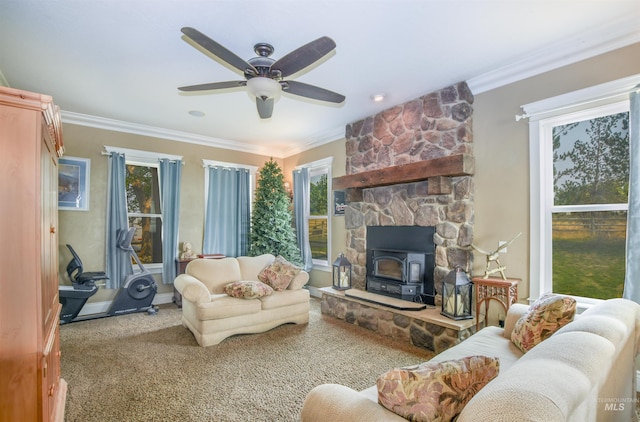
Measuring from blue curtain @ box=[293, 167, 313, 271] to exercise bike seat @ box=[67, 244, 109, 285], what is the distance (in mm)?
3060

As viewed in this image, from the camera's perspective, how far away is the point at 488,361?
1208 millimetres

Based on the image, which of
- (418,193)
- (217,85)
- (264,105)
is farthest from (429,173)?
(217,85)

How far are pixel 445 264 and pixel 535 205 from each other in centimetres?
110

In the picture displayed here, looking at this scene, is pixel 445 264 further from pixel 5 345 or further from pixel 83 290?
pixel 83 290

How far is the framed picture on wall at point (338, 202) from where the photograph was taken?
520cm

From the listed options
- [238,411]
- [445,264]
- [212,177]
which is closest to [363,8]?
[445,264]

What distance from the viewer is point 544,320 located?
6.53 feet

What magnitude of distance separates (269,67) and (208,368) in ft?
8.61

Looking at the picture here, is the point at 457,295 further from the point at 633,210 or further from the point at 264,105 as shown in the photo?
the point at 264,105

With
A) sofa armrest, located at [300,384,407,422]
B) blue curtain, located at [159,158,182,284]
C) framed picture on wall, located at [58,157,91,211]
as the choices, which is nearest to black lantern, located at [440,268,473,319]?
sofa armrest, located at [300,384,407,422]

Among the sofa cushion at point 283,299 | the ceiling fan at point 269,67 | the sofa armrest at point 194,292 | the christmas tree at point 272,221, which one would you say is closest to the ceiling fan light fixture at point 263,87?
the ceiling fan at point 269,67

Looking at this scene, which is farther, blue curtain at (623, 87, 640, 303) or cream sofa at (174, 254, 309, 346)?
cream sofa at (174, 254, 309, 346)

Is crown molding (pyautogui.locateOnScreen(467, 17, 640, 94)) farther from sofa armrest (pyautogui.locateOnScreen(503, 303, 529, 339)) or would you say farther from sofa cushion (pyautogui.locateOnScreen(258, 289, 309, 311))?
sofa cushion (pyautogui.locateOnScreen(258, 289, 309, 311))

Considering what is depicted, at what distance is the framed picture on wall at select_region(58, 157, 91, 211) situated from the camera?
14.6 feet
